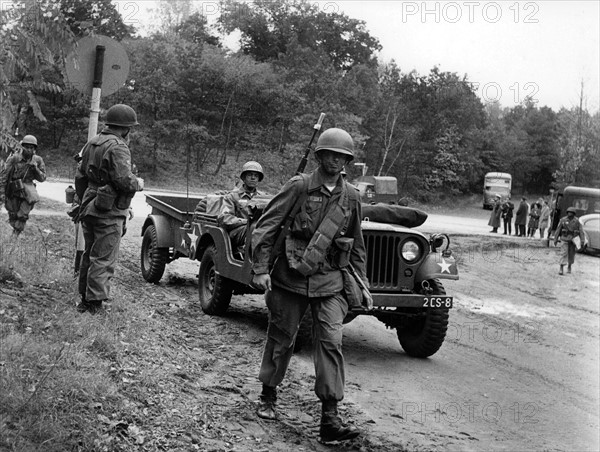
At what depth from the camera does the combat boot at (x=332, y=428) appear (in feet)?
16.3

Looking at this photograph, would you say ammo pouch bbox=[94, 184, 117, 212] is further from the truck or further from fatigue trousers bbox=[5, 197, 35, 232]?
fatigue trousers bbox=[5, 197, 35, 232]

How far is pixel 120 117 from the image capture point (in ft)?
22.5

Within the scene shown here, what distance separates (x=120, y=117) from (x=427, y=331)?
363cm

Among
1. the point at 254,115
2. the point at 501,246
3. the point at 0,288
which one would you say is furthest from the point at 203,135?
the point at 0,288

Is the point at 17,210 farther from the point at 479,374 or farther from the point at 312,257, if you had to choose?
the point at 312,257

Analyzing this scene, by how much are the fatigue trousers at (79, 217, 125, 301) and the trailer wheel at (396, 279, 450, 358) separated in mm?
3137

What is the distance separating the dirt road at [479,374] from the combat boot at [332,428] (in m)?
0.47

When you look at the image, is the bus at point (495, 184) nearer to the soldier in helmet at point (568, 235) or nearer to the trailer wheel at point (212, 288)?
the soldier in helmet at point (568, 235)

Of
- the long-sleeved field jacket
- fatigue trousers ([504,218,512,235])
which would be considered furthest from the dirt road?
fatigue trousers ([504,218,512,235])

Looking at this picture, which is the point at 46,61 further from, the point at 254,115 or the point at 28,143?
the point at 254,115

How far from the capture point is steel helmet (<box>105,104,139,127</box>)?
6844 millimetres

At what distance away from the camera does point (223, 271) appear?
837 centimetres

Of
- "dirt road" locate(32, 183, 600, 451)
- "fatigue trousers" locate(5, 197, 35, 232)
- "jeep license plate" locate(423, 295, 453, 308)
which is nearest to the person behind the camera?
"dirt road" locate(32, 183, 600, 451)

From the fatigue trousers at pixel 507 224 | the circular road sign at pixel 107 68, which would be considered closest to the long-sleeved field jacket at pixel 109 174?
the circular road sign at pixel 107 68
